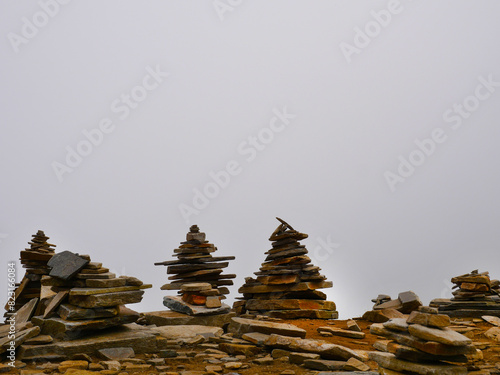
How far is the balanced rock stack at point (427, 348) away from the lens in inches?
250

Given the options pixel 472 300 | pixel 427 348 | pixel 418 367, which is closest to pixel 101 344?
pixel 418 367

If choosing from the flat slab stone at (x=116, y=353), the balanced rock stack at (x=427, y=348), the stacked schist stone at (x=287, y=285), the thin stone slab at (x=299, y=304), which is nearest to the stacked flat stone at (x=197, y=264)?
the stacked schist stone at (x=287, y=285)

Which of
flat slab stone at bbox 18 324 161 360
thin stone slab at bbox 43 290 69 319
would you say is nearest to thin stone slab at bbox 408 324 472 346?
flat slab stone at bbox 18 324 161 360

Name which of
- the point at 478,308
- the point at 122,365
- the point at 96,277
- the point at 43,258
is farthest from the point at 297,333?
the point at 43,258

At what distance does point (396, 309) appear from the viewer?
13.5 m

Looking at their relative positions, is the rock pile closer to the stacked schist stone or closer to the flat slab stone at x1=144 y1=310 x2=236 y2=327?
the stacked schist stone

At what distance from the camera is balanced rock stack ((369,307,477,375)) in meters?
6.36

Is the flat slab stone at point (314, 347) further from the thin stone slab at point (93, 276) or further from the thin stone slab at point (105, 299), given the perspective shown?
the thin stone slab at point (93, 276)

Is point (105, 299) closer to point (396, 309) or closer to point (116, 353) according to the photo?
point (116, 353)

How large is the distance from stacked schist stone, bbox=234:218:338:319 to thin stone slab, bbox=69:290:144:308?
19.1ft

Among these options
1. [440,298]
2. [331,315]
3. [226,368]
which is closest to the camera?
[226,368]

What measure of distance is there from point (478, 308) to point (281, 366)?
1044 cm

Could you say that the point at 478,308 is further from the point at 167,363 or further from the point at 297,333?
the point at 167,363

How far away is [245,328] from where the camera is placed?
31.3 ft
